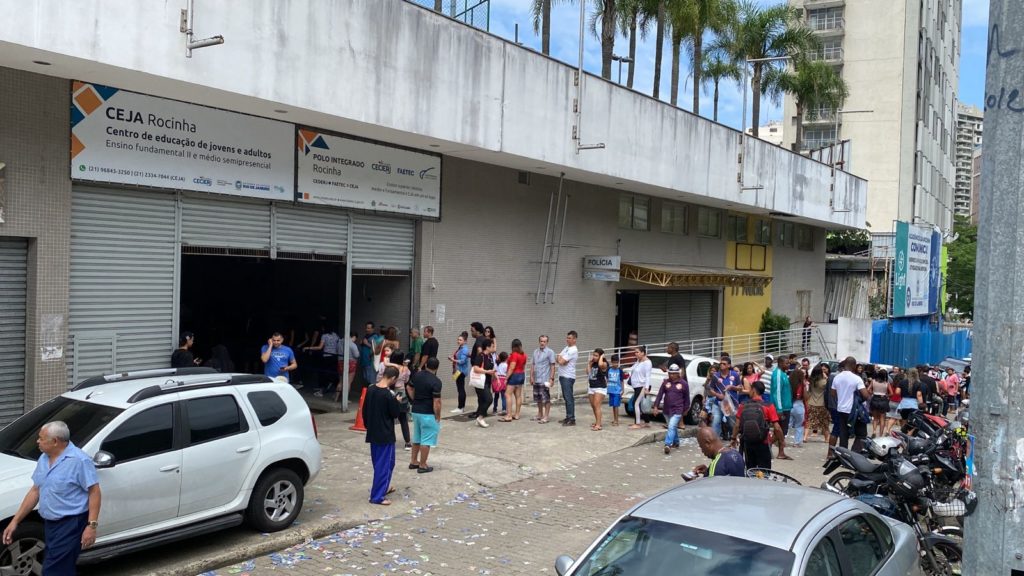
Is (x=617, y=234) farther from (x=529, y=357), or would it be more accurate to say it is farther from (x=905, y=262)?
(x=905, y=262)

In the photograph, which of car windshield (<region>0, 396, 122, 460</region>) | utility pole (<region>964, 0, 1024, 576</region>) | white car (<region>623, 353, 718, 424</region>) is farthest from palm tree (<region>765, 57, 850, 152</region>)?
car windshield (<region>0, 396, 122, 460</region>)

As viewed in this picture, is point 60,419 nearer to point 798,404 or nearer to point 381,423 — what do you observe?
point 381,423

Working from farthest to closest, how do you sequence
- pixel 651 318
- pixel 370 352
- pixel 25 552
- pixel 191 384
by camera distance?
pixel 651 318
pixel 370 352
pixel 191 384
pixel 25 552

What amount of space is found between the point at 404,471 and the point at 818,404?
8244mm

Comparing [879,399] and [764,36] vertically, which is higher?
[764,36]

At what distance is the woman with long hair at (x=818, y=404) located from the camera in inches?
595

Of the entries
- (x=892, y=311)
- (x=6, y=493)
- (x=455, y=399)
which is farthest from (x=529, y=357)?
(x=892, y=311)

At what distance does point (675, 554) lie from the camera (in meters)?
4.70

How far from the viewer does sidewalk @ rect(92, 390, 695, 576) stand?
25.6 feet

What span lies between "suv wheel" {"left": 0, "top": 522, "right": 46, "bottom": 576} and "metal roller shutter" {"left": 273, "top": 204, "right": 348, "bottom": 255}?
8.62 metres

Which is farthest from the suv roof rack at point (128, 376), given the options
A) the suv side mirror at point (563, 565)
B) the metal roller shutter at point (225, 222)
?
the suv side mirror at point (563, 565)

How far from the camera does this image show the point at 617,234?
23719 millimetres

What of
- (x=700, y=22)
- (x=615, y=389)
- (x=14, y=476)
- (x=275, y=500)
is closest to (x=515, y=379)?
(x=615, y=389)

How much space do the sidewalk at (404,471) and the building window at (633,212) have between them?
309 inches
